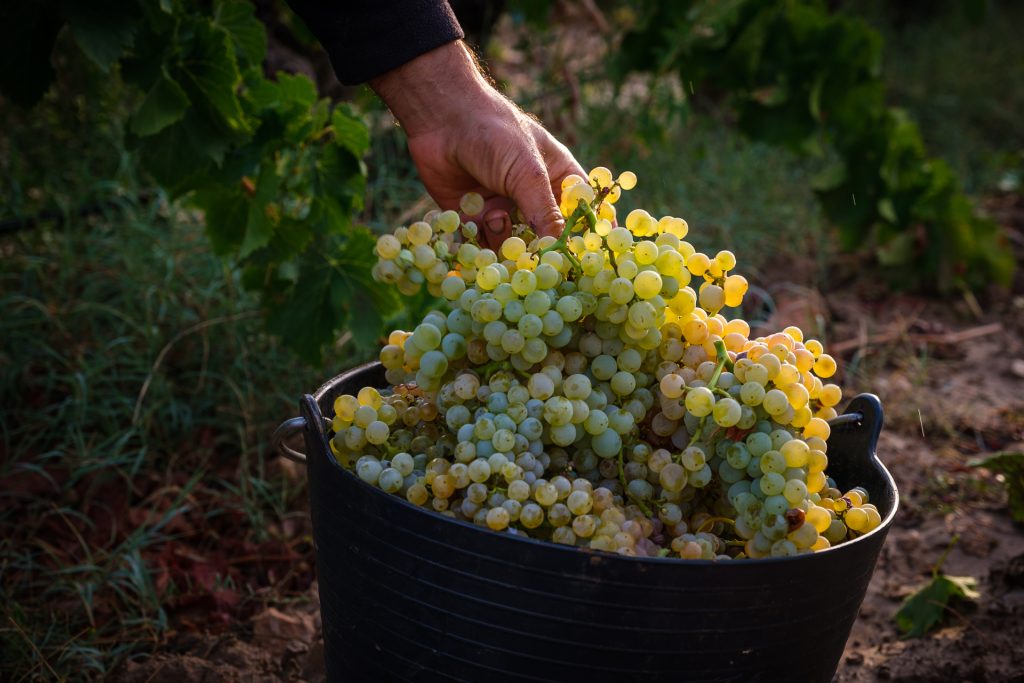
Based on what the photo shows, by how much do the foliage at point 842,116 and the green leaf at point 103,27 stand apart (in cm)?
226

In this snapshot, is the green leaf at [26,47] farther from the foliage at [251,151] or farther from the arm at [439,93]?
the arm at [439,93]

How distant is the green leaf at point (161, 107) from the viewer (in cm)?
193

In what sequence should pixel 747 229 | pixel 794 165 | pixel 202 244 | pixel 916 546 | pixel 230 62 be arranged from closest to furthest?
pixel 230 62, pixel 916 546, pixel 202 244, pixel 747 229, pixel 794 165

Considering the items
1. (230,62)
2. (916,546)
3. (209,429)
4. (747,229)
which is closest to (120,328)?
(209,429)

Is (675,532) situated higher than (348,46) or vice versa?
(348,46)

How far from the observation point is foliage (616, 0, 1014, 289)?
12.0ft

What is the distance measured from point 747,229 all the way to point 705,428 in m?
2.78

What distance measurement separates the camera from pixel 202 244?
2.82 meters

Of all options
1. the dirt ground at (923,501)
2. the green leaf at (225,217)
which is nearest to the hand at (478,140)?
the green leaf at (225,217)

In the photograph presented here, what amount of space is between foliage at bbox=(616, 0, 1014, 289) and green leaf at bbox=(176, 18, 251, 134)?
2037 mm

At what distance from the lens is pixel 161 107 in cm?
196

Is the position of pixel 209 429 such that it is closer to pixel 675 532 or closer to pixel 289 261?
pixel 289 261

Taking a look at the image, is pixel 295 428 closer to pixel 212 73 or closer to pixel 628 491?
pixel 628 491

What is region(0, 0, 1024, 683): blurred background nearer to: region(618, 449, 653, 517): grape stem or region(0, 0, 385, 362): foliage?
region(0, 0, 385, 362): foliage
